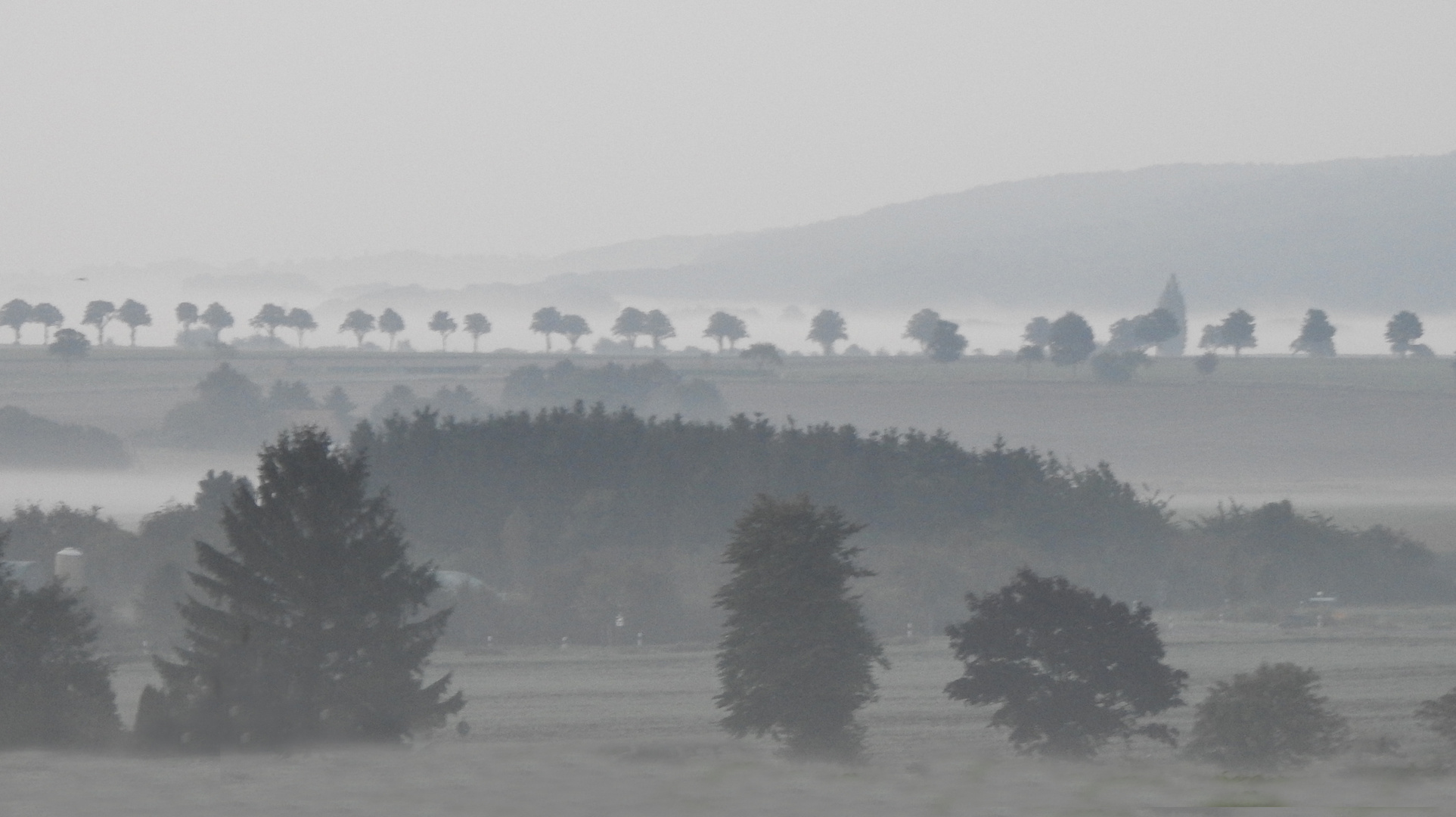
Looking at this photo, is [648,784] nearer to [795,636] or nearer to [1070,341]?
[795,636]

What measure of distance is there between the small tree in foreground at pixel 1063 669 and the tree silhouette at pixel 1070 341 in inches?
5791

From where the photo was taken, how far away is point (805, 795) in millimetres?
15242

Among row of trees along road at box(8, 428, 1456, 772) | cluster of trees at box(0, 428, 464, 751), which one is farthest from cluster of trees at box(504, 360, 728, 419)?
cluster of trees at box(0, 428, 464, 751)

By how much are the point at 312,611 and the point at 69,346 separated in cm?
14712

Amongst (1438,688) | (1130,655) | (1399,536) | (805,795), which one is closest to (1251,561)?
(1399,536)

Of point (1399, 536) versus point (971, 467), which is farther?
point (971, 467)

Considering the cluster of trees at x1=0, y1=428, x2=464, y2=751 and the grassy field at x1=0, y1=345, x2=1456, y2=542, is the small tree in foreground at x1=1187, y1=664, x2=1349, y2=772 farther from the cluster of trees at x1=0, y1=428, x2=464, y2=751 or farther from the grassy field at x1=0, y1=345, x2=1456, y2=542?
the grassy field at x1=0, y1=345, x2=1456, y2=542

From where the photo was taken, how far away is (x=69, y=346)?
554 feet

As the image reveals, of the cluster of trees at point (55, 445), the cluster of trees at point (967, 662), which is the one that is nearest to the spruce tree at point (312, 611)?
the cluster of trees at point (967, 662)

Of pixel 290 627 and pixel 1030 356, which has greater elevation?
pixel 1030 356

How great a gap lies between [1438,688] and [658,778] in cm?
3185

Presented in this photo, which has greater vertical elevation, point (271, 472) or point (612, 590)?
point (271, 472)

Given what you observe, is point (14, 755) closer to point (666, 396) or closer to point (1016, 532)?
point (1016, 532)

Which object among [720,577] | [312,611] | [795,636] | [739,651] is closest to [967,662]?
[795,636]
